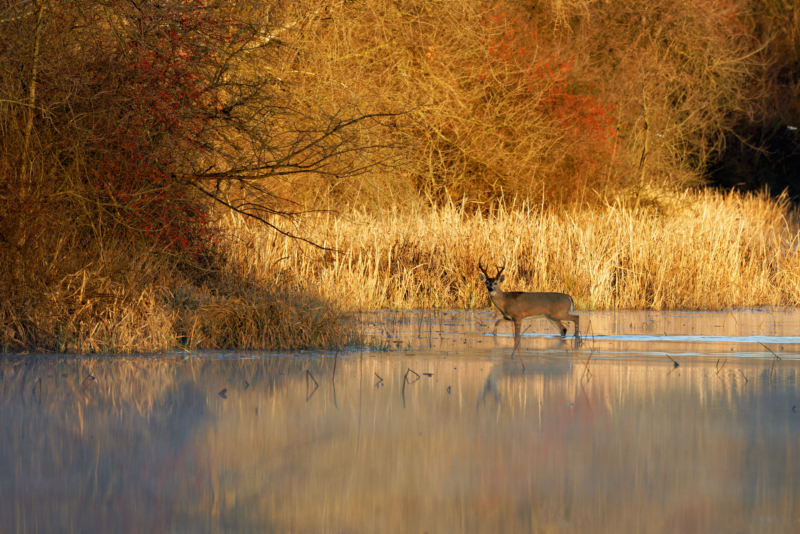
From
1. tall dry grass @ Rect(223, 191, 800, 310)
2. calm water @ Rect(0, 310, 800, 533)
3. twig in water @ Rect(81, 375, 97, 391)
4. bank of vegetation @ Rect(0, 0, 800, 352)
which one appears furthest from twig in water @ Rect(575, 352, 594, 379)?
tall dry grass @ Rect(223, 191, 800, 310)

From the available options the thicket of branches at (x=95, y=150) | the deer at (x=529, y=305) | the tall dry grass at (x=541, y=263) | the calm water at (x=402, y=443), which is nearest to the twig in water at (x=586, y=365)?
the calm water at (x=402, y=443)

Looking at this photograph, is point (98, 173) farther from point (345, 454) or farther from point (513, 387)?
point (345, 454)

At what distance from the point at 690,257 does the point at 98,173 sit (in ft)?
29.4

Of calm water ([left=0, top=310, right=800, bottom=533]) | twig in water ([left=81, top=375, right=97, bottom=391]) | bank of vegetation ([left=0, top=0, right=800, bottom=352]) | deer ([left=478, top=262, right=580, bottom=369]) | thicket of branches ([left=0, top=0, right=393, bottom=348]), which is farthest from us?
deer ([left=478, top=262, right=580, bottom=369])

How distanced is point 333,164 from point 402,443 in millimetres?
11236

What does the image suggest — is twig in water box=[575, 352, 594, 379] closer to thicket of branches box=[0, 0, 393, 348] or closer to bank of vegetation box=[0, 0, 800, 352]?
bank of vegetation box=[0, 0, 800, 352]

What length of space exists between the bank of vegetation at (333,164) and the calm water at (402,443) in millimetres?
1512

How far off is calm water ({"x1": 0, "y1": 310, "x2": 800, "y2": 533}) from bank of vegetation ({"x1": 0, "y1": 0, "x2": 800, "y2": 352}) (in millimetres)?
1512

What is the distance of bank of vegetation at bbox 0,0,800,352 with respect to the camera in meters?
9.66

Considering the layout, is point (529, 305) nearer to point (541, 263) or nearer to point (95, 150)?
point (95, 150)

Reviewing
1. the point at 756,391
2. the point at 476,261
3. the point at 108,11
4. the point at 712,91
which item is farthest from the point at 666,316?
the point at 712,91

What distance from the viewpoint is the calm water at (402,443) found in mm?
4008

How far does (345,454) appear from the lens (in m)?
5.05

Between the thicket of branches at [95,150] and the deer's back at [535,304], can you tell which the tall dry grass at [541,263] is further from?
the deer's back at [535,304]
